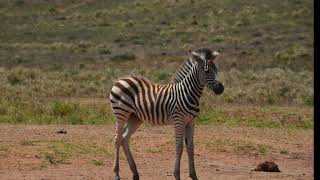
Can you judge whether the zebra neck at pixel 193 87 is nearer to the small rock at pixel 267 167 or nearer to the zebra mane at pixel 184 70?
→ the zebra mane at pixel 184 70

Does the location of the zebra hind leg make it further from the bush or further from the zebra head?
the bush

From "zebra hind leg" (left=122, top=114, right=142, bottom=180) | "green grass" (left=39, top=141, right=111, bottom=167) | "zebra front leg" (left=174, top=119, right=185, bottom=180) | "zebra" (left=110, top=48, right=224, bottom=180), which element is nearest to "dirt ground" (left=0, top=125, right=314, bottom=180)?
"green grass" (left=39, top=141, right=111, bottom=167)

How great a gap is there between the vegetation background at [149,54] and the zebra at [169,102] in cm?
717

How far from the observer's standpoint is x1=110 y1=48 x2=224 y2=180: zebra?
11352mm

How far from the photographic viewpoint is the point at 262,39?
47312 mm

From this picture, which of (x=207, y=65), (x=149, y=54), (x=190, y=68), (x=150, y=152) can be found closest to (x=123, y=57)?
(x=149, y=54)

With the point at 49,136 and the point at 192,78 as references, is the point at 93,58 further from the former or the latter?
the point at 192,78

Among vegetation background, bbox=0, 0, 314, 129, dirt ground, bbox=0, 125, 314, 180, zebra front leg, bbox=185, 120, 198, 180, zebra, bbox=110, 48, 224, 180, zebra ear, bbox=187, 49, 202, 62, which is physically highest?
zebra ear, bbox=187, 49, 202, 62

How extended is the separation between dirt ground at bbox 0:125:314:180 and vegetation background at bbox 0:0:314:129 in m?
2.07

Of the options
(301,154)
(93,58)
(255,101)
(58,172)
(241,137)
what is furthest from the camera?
(93,58)

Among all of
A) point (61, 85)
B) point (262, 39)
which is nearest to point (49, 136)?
point (61, 85)

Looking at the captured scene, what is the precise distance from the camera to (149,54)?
44969mm

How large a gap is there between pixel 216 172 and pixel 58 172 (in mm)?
2548

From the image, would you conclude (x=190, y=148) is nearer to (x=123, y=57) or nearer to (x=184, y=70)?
(x=184, y=70)
